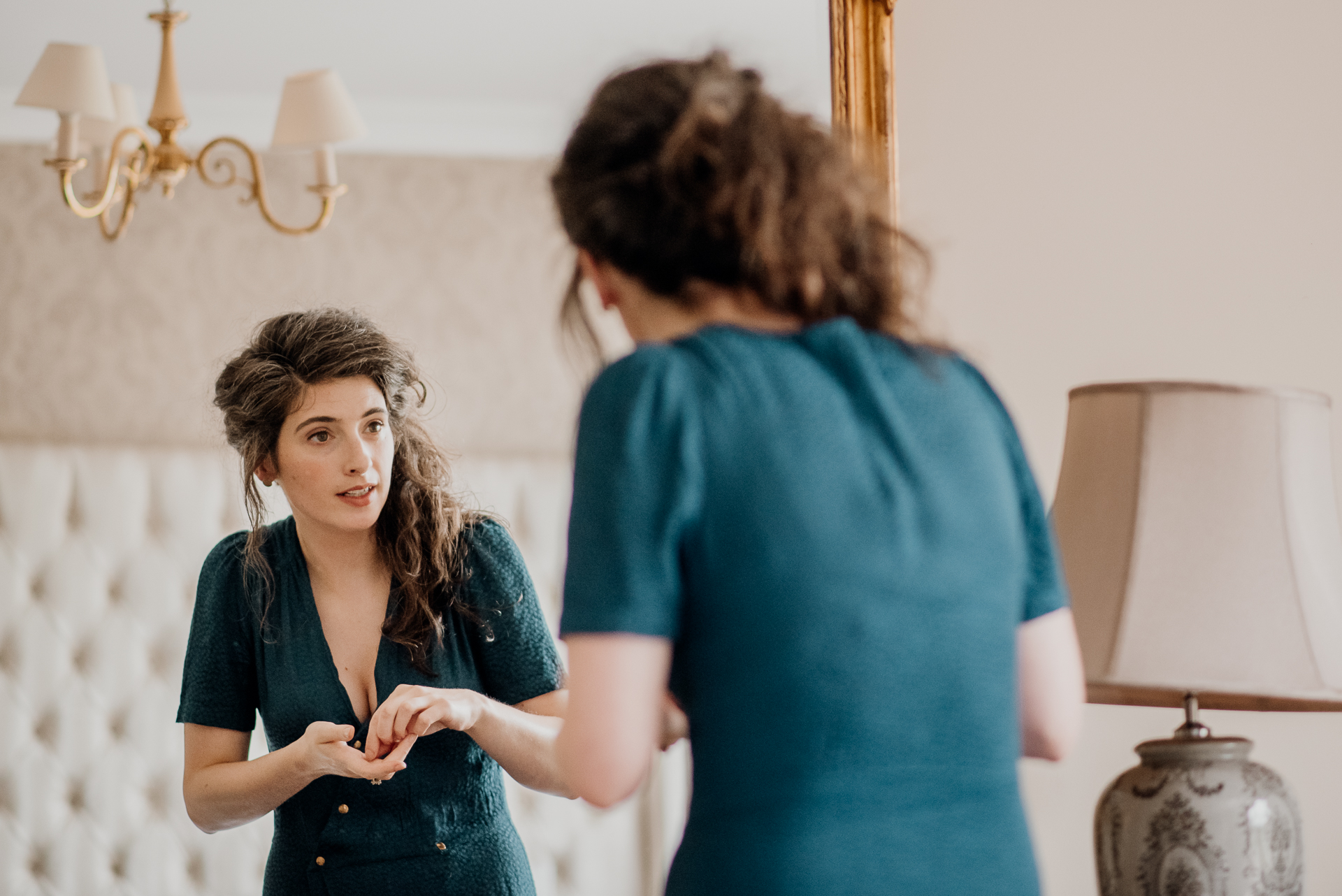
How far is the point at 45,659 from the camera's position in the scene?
128 centimetres

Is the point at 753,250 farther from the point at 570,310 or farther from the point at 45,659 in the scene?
the point at 45,659

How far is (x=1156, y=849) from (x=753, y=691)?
2.08 feet

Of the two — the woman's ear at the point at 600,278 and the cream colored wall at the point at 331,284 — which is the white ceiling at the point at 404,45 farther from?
the woman's ear at the point at 600,278

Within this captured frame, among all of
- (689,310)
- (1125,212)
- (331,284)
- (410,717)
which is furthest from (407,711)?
(1125,212)

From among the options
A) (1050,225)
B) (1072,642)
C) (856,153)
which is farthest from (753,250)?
(1050,225)

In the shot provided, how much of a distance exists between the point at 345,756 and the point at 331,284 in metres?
0.53

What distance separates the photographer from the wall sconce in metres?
1.33

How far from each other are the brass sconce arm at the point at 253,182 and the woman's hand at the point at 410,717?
0.54m

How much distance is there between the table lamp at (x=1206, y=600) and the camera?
3.49 ft

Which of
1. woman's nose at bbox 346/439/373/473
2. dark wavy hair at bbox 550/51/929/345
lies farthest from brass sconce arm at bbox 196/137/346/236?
dark wavy hair at bbox 550/51/929/345

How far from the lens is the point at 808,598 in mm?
624

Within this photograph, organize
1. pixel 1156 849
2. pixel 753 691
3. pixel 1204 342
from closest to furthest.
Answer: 1. pixel 753 691
2. pixel 1156 849
3. pixel 1204 342

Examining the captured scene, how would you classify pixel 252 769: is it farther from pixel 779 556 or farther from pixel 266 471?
pixel 779 556

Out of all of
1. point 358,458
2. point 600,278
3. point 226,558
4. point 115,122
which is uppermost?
point 115,122
